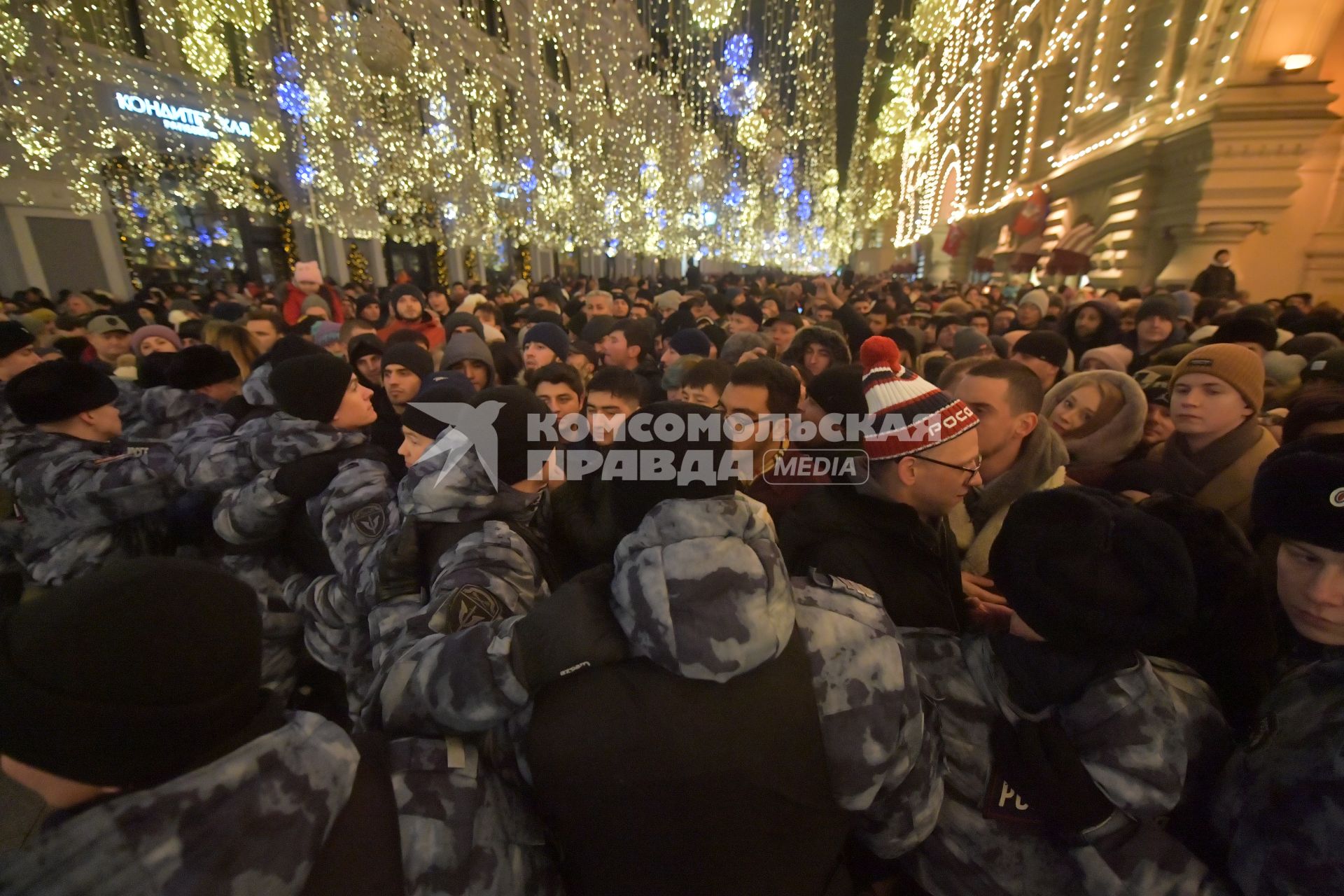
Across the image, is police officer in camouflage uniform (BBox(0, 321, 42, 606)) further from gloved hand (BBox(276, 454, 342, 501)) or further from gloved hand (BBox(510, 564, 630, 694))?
gloved hand (BBox(510, 564, 630, 694))

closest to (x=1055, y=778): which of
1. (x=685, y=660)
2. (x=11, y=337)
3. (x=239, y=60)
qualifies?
(x=685, y=660)

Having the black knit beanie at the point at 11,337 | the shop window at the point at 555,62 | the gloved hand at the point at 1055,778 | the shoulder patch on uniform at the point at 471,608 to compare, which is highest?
the shop window at the point at 555,62

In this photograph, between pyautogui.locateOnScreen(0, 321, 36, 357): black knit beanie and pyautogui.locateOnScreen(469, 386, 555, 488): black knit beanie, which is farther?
pyautogui.locateOnScreen(0, 321, 36, 357): black knit beanie

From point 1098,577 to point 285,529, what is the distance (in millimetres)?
2705

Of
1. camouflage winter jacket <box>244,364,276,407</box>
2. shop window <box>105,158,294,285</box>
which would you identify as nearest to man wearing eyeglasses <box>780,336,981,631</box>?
camouflage winter jacket <box>244,364,276,407</box>

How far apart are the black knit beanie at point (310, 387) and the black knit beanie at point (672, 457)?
1.75 meters

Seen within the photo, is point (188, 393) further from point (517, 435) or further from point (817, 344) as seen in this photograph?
point (817, 344)

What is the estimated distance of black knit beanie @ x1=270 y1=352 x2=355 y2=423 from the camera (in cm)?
231

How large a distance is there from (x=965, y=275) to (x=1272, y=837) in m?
28.1

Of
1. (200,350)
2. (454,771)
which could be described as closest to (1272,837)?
(454,771)

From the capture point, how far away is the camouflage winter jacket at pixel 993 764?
1.11 m

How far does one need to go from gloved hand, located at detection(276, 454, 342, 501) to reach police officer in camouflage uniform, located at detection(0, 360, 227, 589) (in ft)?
3.08

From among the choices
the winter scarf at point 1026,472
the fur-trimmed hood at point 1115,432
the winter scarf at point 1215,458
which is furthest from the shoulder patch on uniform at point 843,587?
the winter scarf at point 1215,458

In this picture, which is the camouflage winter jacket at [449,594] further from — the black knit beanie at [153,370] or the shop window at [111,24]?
the shop window at [111,24]
